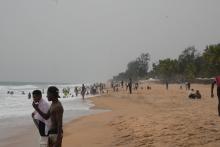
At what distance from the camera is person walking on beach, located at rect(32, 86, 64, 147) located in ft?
21.5

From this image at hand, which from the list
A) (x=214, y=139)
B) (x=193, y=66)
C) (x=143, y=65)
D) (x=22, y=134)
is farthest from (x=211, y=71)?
(x=143, y=65)

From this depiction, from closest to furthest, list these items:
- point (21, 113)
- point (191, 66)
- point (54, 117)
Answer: point (54, 117) < point (21, 113) < point (191, 66)

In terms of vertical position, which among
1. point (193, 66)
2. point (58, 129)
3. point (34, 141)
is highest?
point (193, 66)

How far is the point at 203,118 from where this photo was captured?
12.4 m

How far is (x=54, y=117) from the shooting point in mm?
6566

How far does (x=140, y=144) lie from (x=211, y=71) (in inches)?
Answer: 2801

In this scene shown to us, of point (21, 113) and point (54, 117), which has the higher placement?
point (54, 117)

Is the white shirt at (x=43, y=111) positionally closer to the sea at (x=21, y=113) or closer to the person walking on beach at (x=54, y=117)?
the person walking on beach at (x=54, y=117)

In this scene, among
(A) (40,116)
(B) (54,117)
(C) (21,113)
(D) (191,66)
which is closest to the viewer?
(B) (54,117)

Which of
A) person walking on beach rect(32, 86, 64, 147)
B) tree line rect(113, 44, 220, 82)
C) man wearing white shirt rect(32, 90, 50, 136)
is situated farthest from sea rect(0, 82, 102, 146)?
tree line rect(113, 44, 220, 82)

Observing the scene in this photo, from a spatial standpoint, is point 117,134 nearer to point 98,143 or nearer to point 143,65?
point 98,143

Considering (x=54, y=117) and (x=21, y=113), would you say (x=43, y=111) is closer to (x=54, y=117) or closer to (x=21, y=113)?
(x=54, y=117)

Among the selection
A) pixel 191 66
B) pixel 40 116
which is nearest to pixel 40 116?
pixel 40 116

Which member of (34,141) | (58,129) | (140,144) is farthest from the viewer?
(34,141)
